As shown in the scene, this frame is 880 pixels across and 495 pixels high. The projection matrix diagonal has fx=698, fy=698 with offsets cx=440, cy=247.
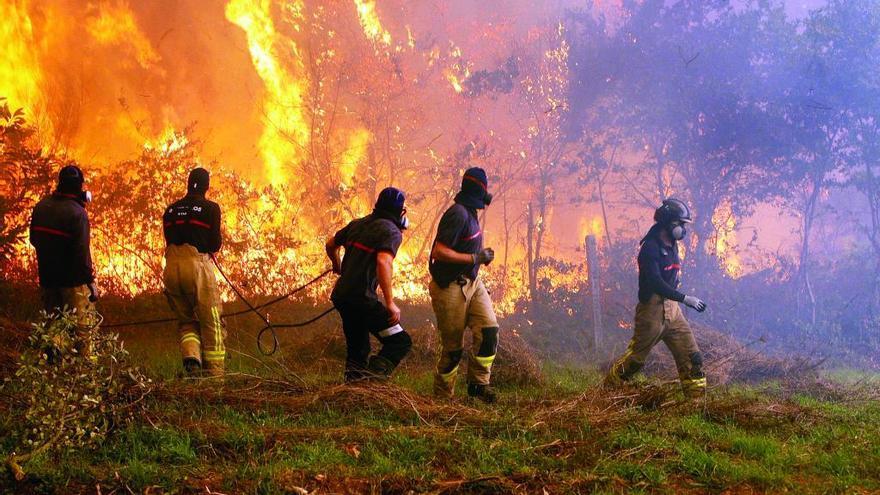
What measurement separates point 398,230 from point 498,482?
8.94ft

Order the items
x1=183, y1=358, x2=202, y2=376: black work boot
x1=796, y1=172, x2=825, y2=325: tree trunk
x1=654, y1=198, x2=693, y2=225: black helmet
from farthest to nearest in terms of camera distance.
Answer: x1=796, y1=172, x2=825, y2=325: tree trunk < x1=654, y1=198, x2=693, y2=225: black helmet < x1=183, y1=358, x2=202, y2=376: black work boot

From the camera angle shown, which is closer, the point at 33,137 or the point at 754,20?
the point at 33,137

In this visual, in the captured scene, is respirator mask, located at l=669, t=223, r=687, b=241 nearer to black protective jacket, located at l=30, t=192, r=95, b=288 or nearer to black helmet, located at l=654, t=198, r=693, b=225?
black helmet, located at l=654, t=198, r=693, b=225

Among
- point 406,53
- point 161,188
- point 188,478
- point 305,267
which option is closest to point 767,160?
point 406,53

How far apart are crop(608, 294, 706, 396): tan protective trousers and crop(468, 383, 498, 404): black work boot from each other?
1470 millimetres

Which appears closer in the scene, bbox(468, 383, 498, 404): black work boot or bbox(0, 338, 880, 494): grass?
bbox(0, 338, 880, 494): grass

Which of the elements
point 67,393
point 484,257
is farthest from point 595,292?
point 67,393

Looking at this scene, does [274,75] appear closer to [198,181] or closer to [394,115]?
[394,115]

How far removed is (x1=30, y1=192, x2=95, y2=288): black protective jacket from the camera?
6777 millimetres

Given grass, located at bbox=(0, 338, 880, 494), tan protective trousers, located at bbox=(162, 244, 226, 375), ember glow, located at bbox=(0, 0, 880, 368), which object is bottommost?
grass, located at bbox=(0, 338, 880, 494)

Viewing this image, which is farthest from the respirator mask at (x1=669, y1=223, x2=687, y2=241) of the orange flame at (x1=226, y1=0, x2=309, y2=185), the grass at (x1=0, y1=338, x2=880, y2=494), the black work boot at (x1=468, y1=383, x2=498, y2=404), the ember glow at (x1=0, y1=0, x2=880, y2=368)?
the orange flame at (x1=226, y1=0, x2=309, y2=185)

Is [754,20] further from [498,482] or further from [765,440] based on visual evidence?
[498,482]

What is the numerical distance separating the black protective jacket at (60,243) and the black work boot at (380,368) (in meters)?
3.09

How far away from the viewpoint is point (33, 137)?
1339cm
